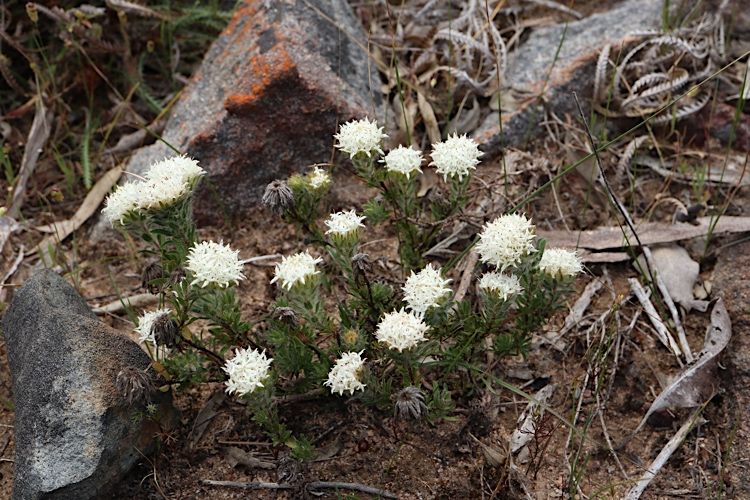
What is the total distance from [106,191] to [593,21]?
3.33m

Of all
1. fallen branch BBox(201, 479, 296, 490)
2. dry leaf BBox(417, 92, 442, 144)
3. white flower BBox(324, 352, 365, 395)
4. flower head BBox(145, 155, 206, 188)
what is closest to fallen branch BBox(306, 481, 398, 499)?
fallen branch BBox(201, 479, 296, 490)

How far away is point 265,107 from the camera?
459 cm

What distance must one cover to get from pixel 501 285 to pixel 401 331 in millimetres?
453

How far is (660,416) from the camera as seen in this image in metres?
3.64

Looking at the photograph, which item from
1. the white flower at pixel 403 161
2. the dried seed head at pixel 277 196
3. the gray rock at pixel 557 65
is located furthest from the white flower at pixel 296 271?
the gray rock at pixel 557 65

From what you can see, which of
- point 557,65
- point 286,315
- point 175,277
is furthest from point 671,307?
point 175,277

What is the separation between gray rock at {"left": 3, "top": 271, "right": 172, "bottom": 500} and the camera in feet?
10.4

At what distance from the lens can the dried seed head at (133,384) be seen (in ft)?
10.4

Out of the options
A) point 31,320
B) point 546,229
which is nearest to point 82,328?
point 31,320

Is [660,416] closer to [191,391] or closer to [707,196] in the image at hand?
[707,196]

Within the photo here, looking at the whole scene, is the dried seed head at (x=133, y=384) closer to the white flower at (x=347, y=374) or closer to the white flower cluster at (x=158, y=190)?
the white flower cluster at (x=158, y=190)

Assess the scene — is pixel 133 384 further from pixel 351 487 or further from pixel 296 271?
pixel 351 487

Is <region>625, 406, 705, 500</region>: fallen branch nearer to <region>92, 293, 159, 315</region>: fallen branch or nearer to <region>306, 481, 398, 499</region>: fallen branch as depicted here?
<region>306, 481, 398, 499</region>: fallen branch

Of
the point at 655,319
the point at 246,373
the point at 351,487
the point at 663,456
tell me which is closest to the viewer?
the point at 246,373
